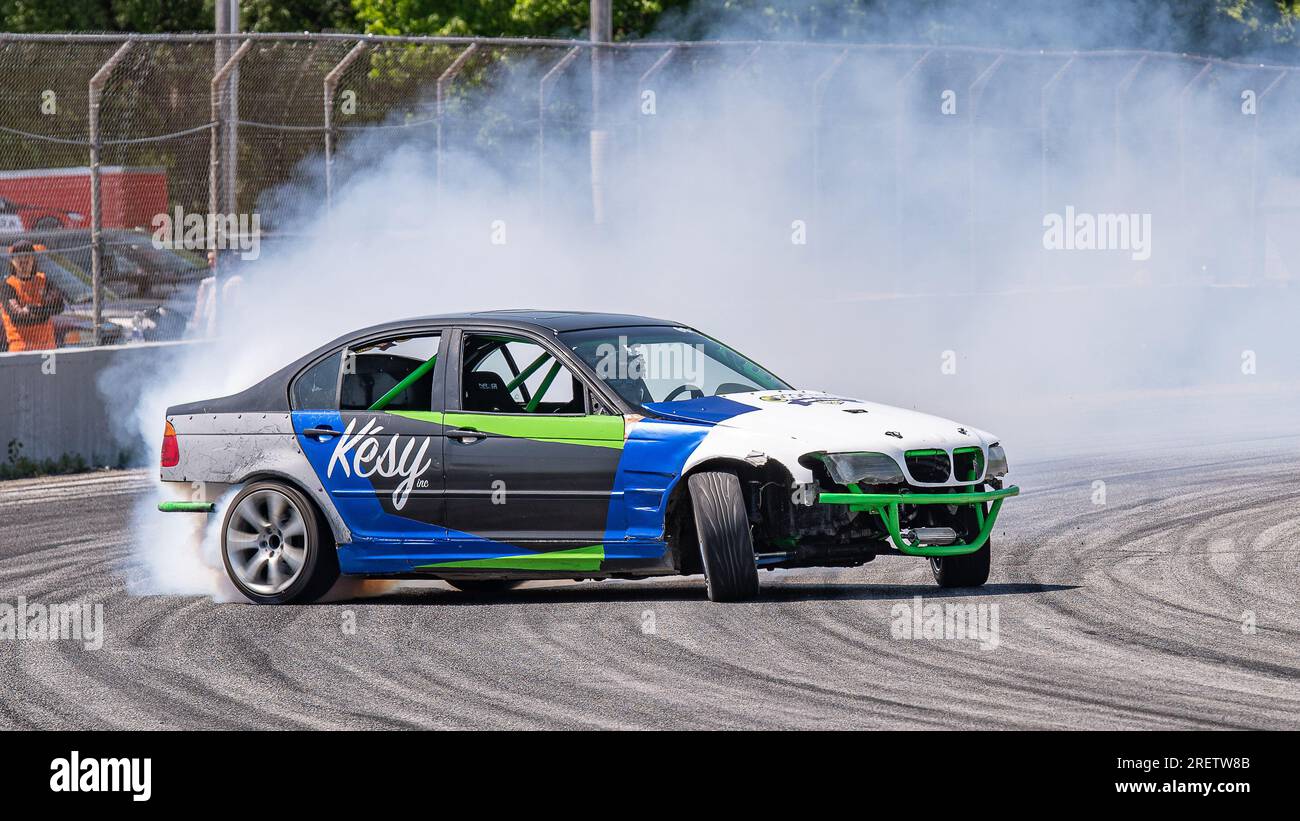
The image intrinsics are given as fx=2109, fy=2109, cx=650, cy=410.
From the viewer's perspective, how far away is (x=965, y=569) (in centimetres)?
1016

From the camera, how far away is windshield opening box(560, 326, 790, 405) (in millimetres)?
10039

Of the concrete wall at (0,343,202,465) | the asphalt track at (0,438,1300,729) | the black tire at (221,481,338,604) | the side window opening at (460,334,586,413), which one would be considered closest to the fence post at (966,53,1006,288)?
the concrete wall at (0,343,202,465)

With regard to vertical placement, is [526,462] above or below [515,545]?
above

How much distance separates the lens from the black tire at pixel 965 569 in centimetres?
1014

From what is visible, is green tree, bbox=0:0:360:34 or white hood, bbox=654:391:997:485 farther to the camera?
green tree, bbox=0:0:360:34

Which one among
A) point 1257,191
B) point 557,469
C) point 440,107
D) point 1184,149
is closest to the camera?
point 557,469

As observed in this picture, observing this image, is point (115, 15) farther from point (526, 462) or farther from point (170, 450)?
point (526, 462)

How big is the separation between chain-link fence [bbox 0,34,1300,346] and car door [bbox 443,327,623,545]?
8.52 meters

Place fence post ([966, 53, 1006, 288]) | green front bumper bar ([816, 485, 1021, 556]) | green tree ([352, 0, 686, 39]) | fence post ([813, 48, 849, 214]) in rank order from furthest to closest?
green tree ([352, 0, 686, 39]) < fence post ([966, 53, 1006, 288]) < fence post ([813, 48, 849, 214]) < green front bumper bar ([816, 485, 1021, 556])

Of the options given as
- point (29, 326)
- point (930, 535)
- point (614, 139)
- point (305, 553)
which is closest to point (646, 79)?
point (614, 139)

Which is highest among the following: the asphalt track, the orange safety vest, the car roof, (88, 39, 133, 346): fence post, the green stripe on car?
(88, 39, 133, 346): fence post

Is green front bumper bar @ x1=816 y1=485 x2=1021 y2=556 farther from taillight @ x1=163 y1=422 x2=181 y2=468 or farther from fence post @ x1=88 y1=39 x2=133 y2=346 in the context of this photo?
fence post @ x1=88 y1=39 x2=133 y2=346

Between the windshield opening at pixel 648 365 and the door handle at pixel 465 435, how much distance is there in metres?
0.60

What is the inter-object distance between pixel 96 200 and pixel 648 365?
28.6 ft
